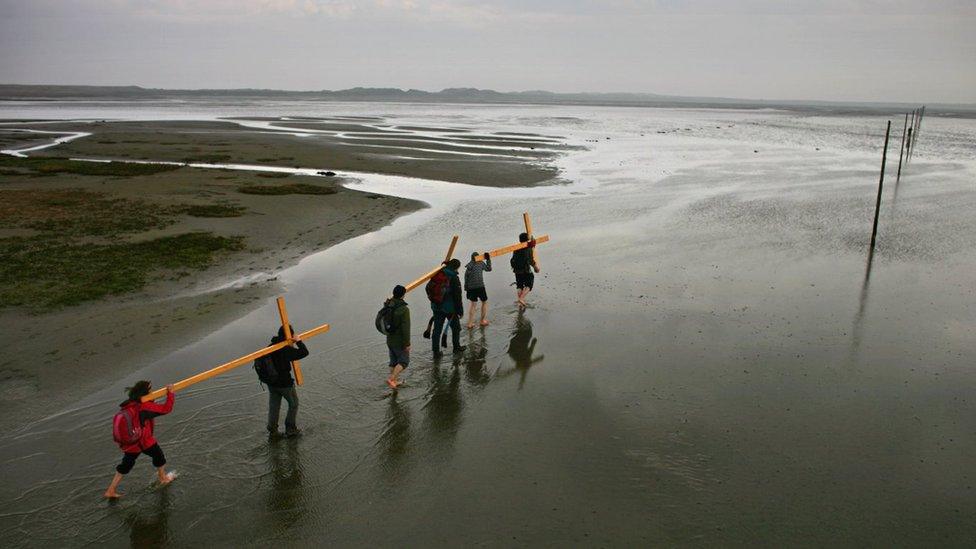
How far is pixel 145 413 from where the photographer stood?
24.0ft

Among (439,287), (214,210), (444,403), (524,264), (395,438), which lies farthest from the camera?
(214,210)

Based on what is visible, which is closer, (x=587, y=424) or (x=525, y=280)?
(x=587, y=424)

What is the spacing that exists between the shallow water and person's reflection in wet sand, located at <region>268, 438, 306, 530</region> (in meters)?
0.03

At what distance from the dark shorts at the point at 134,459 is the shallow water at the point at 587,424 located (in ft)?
1.30

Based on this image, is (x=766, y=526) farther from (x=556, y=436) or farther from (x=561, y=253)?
(x=561, y=253)

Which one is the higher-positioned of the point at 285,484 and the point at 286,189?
the point at 286,189

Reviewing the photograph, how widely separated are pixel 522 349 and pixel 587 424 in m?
3.13

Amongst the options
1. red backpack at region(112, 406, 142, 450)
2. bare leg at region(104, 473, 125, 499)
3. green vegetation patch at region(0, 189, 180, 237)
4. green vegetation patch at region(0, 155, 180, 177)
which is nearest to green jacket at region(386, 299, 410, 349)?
red backpack at region(112, 406, 142, 450)

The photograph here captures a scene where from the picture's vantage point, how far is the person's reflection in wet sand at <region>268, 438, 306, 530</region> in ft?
23.5

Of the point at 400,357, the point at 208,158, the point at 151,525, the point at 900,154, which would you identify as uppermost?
the point at 900,154

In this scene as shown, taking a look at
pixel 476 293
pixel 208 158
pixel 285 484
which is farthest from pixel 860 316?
pixel 208 158

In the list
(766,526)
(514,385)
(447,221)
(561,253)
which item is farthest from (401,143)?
(766,526)

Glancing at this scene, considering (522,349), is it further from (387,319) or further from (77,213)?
(77,213)

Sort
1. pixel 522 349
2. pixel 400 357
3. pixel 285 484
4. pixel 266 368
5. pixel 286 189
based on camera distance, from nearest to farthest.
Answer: pixel 285 484 < pixel 266 368 < pixel 400 357 < pixel 522 349 < pixel 286 189
